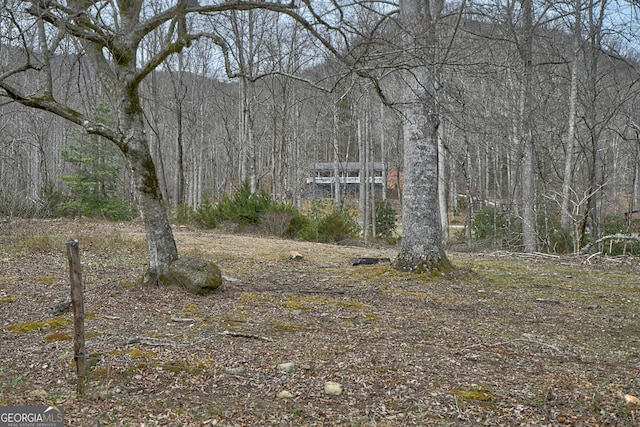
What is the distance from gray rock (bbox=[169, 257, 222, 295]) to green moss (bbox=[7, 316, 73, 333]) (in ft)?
4.13

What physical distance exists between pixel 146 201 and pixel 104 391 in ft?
8.94

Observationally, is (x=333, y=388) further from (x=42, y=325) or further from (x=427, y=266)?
(x=427, y=266)

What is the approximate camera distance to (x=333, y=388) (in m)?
3.20

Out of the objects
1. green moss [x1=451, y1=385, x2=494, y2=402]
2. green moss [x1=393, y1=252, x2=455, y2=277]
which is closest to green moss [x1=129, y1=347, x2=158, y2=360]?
green moss [x1=451, y1=385, x2=494, y2=402]

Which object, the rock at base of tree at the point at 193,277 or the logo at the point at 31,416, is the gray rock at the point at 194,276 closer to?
the rock at base of tree at the point at 193,277

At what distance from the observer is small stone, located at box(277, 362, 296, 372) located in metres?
3.49

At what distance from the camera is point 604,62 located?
44.5 feet

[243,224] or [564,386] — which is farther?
[243,224]

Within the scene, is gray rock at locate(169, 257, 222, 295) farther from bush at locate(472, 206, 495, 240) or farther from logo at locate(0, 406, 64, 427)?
bush at locate(472, 206, 495, 240)

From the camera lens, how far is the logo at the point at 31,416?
2576 millimetres

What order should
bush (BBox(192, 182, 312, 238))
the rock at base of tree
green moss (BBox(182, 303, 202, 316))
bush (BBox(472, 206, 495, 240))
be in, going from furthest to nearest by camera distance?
bush (BBox(472, 206, 495, 240)) < bush (BBox(192, 182, 312, 238)) < the rock at base of tree < green moss (BBox(182, 303, 202, 316))

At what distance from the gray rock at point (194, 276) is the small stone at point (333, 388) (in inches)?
102

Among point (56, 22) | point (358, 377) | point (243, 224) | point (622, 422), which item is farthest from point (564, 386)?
point (243, 224)

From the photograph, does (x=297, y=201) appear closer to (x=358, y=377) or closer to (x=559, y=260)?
(x=559, y=260)
